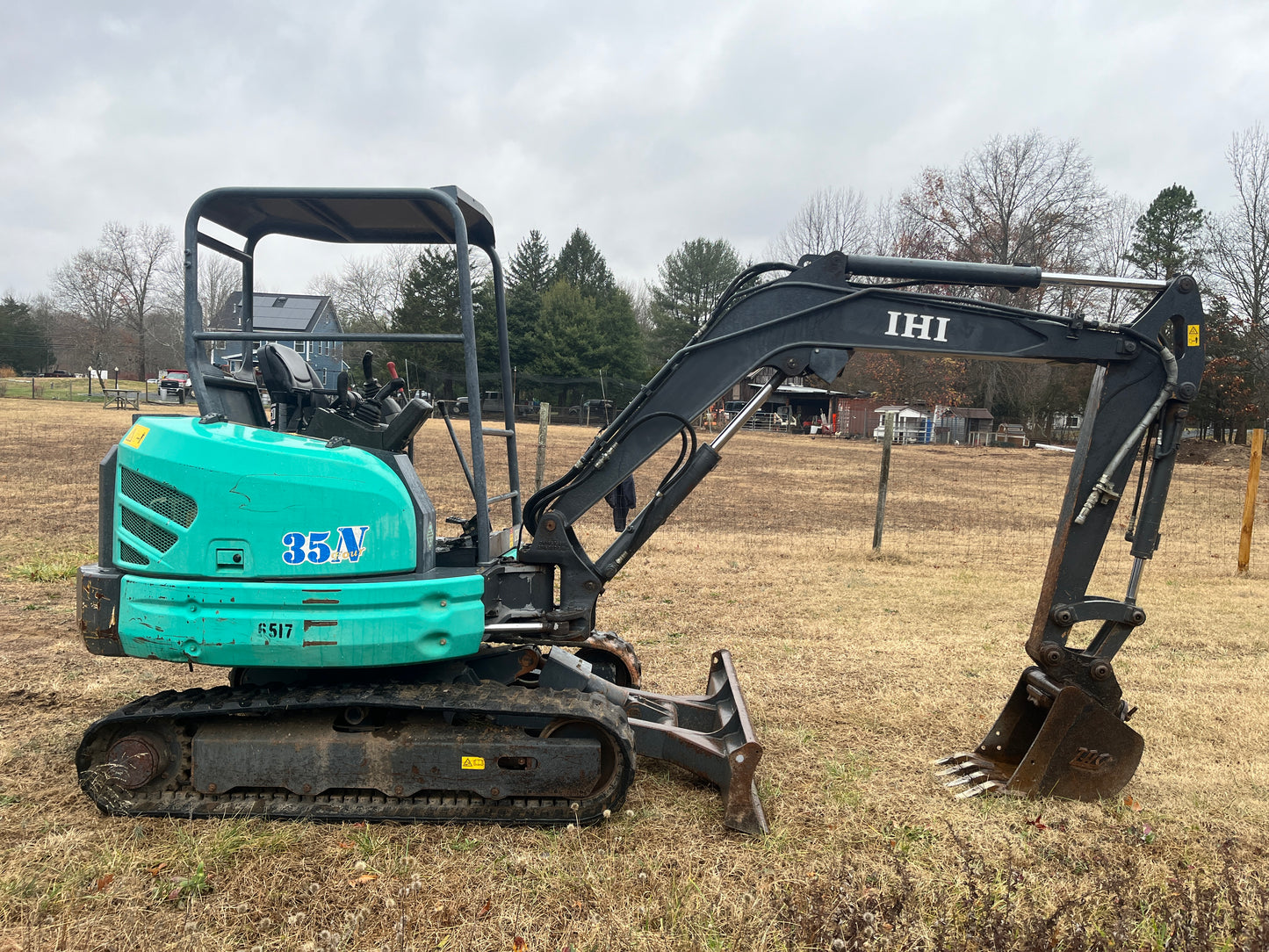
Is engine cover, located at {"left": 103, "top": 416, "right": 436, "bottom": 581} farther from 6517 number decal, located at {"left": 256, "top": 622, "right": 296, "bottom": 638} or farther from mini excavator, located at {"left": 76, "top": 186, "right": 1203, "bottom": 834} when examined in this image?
A: 6517 number decal, located at {"left": 256, "top": 622, "right": 296, "bottom": 638}

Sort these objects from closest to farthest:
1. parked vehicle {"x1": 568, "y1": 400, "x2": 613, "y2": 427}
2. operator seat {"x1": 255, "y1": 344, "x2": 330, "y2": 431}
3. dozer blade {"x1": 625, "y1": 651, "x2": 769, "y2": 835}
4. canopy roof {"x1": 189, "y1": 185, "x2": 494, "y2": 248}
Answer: dozer blade {"x1": 625, "y1": 651, "x2": 769, "y2": 835}, canopy roof {"x1": 189, "y1": 185, "x2": 494, "y2": 248}, operator seat {"x1": 255, "y1": 344, "x2": 330, "y2": 431}, parked vehicle {"x1": 568, "y1": 400, "x2": 613, "y2": 427}

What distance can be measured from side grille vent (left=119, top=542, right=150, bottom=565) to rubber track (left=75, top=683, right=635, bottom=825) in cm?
68

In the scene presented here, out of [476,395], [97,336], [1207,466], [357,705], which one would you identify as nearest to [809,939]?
[357,705]

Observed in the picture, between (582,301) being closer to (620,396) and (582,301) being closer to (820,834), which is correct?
(620,396)

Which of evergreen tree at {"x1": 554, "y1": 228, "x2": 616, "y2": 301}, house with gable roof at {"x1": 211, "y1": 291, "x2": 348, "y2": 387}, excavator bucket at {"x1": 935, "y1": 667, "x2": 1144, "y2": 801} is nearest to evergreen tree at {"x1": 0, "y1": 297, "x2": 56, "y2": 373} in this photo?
evergreen tree at {"x1": 554, "y1": 228, "x2": 616, "y2": 301}

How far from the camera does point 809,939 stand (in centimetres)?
330

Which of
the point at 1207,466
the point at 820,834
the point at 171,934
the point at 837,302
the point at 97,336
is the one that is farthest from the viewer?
the point at 97,336

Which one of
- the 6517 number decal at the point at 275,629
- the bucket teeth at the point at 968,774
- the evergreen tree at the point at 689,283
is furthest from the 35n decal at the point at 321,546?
the evergreen tree at the point at 689,283

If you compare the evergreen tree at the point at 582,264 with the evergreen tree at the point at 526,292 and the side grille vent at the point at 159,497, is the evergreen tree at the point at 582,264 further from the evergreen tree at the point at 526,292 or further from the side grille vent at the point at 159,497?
the side grille vent at the point at 159,497

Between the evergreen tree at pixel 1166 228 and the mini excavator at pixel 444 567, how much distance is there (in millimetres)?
54248

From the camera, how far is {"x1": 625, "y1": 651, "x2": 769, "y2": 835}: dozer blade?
13.4 ft

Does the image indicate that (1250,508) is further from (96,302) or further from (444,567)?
(96,302)

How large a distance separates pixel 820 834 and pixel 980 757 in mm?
1482

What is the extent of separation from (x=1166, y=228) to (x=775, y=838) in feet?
195
